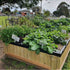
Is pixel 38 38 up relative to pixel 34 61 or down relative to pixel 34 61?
up

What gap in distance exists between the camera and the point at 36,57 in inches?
84.7

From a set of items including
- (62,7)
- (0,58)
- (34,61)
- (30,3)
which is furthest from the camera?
(62,7)

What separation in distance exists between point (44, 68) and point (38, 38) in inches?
28.0

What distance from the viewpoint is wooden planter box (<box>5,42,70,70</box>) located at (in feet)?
6.47

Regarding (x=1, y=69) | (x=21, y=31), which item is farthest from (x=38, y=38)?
(x=1, y=69)

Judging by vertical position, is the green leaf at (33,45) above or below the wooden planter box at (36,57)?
above

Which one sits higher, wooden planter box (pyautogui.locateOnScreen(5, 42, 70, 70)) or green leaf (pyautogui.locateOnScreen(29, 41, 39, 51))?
green leaf (pyautogui.locateOnScreen(29, 41, 39, 51))

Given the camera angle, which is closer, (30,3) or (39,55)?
(39,55)

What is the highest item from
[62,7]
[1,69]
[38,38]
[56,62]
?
[62,7]

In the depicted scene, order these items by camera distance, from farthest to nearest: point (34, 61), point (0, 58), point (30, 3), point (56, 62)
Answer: point (30, 3), point (0, 58), point (34, 61), point (56, 62)

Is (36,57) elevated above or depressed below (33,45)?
below

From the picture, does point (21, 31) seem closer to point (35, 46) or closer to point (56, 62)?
point (35, 46)

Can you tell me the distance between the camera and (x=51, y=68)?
203cm

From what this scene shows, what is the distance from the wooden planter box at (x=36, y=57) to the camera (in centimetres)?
197
